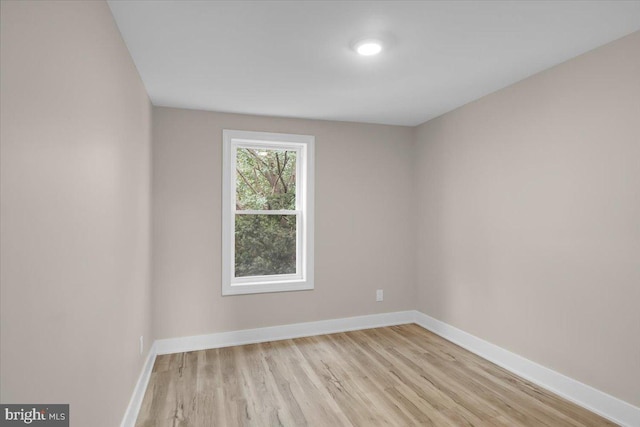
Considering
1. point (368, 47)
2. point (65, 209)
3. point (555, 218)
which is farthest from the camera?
point (555, 218)

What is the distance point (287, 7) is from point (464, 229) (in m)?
2.71

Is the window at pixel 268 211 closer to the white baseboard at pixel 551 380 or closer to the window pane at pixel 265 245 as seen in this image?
the window pane at pixel 265 245

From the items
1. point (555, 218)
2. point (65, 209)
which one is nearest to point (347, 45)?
point (65, 209)

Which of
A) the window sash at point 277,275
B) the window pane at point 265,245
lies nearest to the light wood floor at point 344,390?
the window sash at point 277,275

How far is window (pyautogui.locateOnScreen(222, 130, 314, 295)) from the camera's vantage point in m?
3.75

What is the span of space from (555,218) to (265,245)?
2.76m

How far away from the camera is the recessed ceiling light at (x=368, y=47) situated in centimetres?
217

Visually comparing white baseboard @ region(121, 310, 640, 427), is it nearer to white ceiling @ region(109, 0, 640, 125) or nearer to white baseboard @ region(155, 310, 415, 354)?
white baseboard @ region(155, 310, 415, 354)

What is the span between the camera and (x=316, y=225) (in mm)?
4004

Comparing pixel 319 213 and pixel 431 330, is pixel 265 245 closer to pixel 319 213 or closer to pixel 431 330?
pixel 319 213

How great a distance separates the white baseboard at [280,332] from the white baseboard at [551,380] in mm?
646

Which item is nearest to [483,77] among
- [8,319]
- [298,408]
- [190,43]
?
[190,43]

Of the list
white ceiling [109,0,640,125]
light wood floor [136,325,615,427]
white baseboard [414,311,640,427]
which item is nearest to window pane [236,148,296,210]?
white ceiling [109,0,640,125]

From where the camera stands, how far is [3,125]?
86 centimetres
